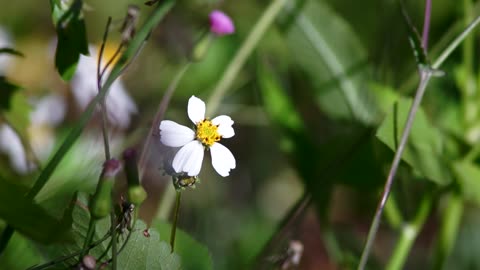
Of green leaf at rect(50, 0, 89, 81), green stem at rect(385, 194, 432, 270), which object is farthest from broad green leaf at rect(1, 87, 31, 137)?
green stem at rect(385, 194, 432, 270)

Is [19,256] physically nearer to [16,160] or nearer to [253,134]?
[16,160]

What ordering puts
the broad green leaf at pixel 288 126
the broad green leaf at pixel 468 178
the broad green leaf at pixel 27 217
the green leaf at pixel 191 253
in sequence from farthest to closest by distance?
the broad green leaf at pixel 288 126 < the broad green leaf at pixel 468 178 < the green leaf at pixel 191 253 < the broad green leaf at pixel 27 217

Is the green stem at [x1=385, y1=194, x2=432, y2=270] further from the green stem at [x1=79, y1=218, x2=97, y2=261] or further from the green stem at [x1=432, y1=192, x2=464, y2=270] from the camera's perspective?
the green stem at [x1=79, y1=218, x2=97, y2=261]

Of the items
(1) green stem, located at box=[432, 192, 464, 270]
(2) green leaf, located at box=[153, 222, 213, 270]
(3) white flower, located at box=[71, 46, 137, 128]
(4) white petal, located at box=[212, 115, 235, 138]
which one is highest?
(4) white petal, located at box=[212, 115, 235, 138]

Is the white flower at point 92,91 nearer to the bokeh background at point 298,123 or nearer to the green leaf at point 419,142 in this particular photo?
the bokeh background at point 298,123

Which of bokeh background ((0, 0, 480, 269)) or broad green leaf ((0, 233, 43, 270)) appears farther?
bokeh background ((0, 0, 480, 269))

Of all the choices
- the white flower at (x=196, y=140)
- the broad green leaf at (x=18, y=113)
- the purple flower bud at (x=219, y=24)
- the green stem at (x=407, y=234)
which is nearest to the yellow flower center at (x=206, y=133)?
the white flower at (x=196, y=140)

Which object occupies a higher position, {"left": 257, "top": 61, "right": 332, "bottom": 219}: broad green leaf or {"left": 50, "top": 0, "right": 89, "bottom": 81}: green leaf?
{"left": 50, "top": 0, "right": 89, "bottom": 81}: green leaf
